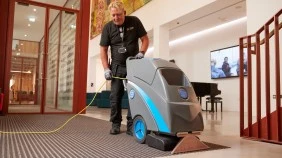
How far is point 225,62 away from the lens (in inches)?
322

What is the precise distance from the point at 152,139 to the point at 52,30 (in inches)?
168

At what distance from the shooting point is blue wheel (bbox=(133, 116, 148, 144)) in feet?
6.31

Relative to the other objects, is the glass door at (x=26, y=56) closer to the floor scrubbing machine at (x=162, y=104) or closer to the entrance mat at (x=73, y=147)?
the entrance mat at (x=73, y=147)

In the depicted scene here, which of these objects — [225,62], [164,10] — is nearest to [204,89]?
[225,62]

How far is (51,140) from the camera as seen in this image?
206 centimetres

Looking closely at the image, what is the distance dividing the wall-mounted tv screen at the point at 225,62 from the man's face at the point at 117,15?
6.08 metres

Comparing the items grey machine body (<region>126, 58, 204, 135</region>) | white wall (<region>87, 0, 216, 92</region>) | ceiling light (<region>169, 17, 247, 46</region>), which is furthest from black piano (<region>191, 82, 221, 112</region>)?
→ grey machine body (<region>126, 58, 204, 135</region>)

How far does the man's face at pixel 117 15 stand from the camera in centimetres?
229

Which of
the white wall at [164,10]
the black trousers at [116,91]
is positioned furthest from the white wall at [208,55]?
the black trousers at [116,91]

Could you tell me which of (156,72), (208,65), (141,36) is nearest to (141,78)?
(156,72)

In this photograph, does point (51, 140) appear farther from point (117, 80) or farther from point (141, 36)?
point (141, 36)

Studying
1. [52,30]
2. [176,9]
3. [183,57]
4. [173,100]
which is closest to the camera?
[173,100]

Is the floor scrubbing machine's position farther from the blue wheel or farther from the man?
the man

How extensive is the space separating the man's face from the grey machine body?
561mm
